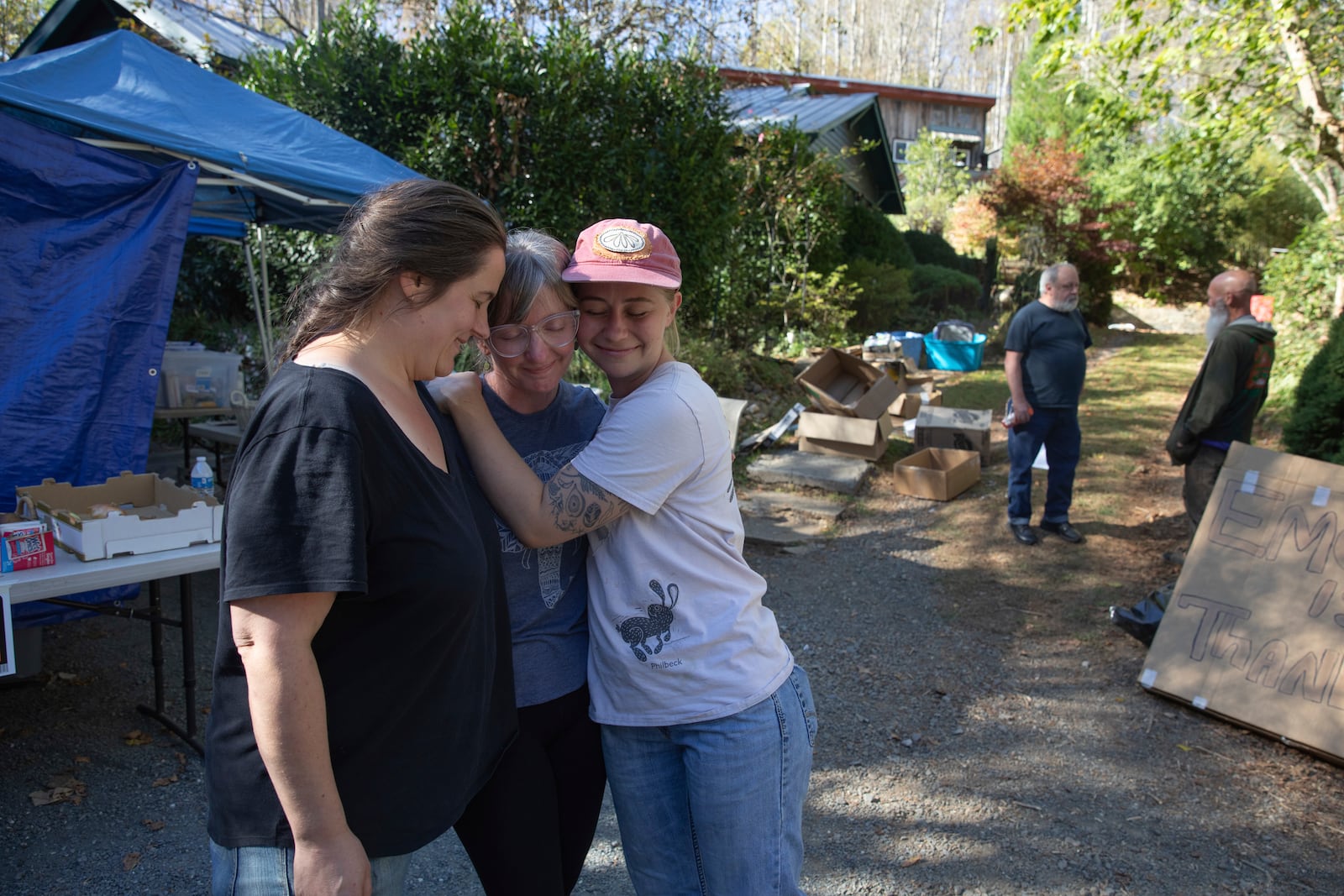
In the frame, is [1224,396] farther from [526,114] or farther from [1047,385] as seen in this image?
[526,114]

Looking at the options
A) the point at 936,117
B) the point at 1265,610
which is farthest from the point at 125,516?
the point at 936,117

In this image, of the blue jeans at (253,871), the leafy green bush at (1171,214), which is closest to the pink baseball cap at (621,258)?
the blue jeans at (253,871)

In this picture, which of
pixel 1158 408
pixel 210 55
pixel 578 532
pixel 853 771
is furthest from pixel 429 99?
pixel 1158 408

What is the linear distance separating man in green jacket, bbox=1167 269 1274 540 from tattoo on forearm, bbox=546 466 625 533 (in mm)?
4918

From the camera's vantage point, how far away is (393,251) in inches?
50.2

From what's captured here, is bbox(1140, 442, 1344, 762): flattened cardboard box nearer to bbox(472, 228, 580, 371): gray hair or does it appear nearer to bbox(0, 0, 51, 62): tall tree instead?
bbox(472, 228, 580, 371): gray hair

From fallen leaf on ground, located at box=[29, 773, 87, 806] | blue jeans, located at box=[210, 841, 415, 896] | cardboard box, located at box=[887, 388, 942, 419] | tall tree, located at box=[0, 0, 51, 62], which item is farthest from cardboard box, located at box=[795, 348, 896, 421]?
tall tree, located at box=[0, 0, 51, 62]

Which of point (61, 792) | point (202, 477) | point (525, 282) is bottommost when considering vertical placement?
point (61, 792)

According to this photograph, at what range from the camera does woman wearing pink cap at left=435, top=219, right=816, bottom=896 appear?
1.54 metres

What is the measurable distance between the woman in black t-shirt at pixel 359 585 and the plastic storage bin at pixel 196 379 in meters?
6.18

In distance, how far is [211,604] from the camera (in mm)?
5105

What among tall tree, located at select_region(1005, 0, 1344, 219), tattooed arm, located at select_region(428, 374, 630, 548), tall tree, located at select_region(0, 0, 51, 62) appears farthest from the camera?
tall tree, located at select_region(0, 0, 51, 62)

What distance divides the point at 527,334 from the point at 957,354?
1282 cm

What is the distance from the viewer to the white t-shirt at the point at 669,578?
1.56 metres
